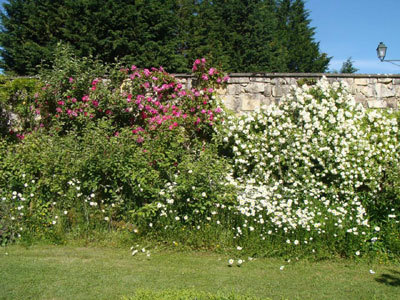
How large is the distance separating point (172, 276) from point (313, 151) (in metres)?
2.69

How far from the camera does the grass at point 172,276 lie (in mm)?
3025

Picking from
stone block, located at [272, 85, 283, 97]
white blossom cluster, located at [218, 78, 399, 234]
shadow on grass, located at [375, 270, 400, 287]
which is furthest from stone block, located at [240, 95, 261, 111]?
shadow on grass, located at [375, 270, 400, 287]

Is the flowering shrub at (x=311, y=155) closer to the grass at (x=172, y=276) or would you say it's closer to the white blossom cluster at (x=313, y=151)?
the white blossom cluster at (x=313, y=151)

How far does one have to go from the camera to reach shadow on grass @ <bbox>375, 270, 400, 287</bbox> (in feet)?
10.8

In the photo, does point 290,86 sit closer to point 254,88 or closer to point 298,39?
point 254,88

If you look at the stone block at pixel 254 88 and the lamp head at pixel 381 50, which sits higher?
the lamp head at pixel 381 50

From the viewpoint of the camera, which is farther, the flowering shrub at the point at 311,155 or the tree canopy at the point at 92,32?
the tree canopy at the point at 92,32

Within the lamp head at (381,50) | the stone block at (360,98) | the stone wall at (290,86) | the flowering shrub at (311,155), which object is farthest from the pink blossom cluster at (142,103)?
the lamp head at (381,50)

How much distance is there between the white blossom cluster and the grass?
804 millimetres

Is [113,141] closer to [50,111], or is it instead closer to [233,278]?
[50,111]

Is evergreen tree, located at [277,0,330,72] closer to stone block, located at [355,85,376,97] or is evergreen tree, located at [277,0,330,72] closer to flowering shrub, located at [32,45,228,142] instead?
stone block, located at [355,85,376,97]

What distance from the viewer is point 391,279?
3375 millimetres

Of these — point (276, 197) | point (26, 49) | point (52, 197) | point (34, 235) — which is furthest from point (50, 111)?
point (276, 197)

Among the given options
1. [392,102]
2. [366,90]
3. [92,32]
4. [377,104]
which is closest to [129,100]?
[92,32]
